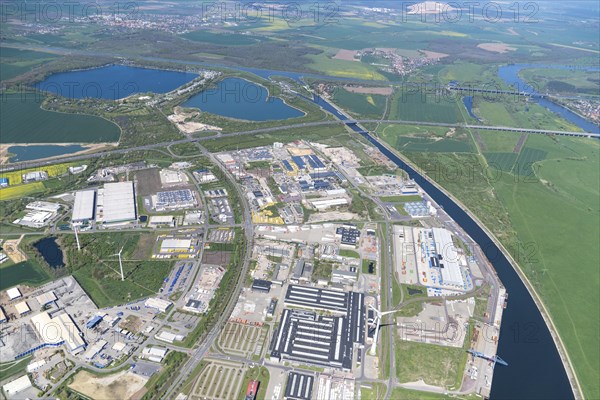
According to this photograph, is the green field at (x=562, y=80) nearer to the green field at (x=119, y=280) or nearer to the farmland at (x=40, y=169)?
the green field at (x=119, y=280)

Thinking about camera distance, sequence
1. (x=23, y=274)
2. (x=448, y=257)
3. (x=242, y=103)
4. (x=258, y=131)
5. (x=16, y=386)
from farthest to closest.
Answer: (x=242, y=103) → (x=258, y=131) → (x=448, y=257) → (x=23, y=274) → (x=16, y=386)

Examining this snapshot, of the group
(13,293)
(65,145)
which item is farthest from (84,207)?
(65,145)

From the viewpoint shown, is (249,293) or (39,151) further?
(39,151)

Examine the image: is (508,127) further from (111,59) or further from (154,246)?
(111,59)

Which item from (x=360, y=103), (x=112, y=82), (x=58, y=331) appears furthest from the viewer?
(x=112, y=82)

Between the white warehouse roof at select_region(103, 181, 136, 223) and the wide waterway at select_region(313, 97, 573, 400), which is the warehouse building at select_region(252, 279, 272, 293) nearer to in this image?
the white warehouse roof at select_region(103, 181, 136, 223)

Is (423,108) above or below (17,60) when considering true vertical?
below

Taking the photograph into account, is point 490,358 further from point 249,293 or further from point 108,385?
point 108,385
